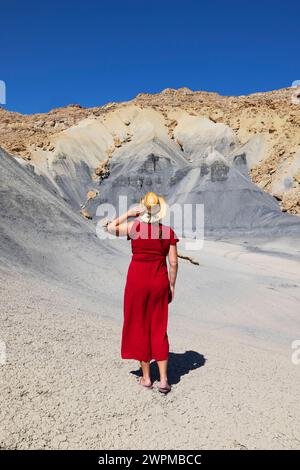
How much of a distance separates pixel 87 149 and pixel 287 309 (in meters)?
35.2

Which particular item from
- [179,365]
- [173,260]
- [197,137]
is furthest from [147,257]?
[197,137]

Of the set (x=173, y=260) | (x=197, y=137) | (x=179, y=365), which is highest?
(x=197, y=137)

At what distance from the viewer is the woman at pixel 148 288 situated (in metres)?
3.30

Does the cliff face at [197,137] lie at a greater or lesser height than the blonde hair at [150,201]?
greater

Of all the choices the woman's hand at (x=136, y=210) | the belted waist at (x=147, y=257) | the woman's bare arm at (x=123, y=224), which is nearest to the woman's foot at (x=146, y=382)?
the belted waist at (x=147, y=257)

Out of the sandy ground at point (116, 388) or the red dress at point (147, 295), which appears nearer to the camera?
the sandy ground at point (116, 388)

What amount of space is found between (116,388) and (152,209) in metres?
1.35

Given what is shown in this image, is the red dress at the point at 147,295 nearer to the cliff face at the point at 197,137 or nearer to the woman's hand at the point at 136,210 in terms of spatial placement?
the woman's hand at the point at 136,210

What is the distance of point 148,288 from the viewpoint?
10.8 ft

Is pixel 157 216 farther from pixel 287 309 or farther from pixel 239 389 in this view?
pixel 287 309

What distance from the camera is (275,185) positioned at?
36906mm

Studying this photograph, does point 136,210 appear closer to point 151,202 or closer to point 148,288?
point 151,202

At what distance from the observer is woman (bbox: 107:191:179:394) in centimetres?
330

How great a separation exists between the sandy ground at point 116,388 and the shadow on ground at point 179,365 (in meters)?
0.01
